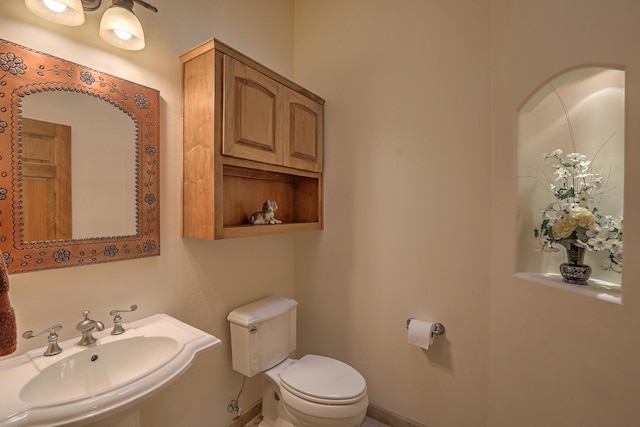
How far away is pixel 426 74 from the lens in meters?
1.72

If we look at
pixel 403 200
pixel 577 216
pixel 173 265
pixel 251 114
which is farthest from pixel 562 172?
pixel 173 265

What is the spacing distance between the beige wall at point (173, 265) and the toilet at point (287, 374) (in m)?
0.14

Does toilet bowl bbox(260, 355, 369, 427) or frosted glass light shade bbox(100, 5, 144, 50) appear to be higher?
frosted glass light shade bbox(100, 5, 144, 50)

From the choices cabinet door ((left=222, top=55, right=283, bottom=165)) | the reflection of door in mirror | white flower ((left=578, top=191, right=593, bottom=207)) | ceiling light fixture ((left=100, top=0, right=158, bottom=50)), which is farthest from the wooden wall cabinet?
white flower ((left=578, top=191, right=593, bottom=207))

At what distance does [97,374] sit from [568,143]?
2266mm

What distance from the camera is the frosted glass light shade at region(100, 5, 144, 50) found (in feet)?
3.83

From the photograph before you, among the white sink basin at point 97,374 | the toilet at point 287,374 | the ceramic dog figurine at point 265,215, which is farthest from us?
the ceramic dog figurine at point 265,215

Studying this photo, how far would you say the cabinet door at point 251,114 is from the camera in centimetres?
141

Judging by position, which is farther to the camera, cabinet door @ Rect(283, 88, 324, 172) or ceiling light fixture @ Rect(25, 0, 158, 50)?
cabinet door @ Rect(283, 88, 324, 172)

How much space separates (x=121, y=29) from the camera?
1.18 meters

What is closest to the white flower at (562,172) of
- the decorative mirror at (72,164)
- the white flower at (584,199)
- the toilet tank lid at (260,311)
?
the white flower at (584,199)

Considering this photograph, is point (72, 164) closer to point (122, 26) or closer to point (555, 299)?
point (122, 26)

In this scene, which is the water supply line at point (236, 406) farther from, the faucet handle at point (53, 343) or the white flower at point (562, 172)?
the white flower at point (562, 172)

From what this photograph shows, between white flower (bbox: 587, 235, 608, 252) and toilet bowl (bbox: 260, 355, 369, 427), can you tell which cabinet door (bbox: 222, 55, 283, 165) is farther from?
white flower (bbox: 587, 235, 608, 252)
